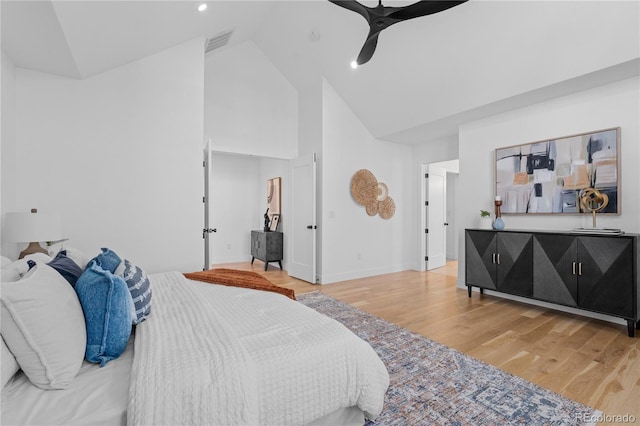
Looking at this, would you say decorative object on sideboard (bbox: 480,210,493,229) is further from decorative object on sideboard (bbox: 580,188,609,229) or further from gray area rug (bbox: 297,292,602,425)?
gray area rug (bbox: 297,292,602,425)

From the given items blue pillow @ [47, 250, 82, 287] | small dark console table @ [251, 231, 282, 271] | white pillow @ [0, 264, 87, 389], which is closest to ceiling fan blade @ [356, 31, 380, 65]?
blue pillow @ [47, 250, 82, 287]

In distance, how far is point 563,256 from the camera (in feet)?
10.3

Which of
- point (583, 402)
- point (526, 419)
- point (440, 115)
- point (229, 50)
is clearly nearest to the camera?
point (526, 419)

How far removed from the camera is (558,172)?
3.53 meters

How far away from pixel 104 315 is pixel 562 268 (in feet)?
13.0

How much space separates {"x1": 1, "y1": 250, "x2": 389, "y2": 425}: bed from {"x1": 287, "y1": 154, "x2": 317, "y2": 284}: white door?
10.3 ft

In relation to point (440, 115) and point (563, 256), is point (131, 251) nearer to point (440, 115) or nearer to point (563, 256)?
point (440, 115)

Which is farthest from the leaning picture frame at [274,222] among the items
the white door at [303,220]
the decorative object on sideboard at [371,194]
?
the decorative object on sideboard at [371,194]

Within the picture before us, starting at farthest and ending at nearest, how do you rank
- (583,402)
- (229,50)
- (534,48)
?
(229,50), (534,48), (583,402)

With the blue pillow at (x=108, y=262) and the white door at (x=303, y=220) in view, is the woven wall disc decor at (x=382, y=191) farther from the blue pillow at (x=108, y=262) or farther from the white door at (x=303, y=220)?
the blue pillow at (x=108, y=262)

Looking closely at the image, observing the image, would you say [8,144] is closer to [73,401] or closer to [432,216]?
[73,401]

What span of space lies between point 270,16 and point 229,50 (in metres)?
0.95

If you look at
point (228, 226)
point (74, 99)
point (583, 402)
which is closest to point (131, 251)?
point (74, 99)

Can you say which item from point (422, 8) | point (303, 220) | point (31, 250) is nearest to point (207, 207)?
point (31, 250)
